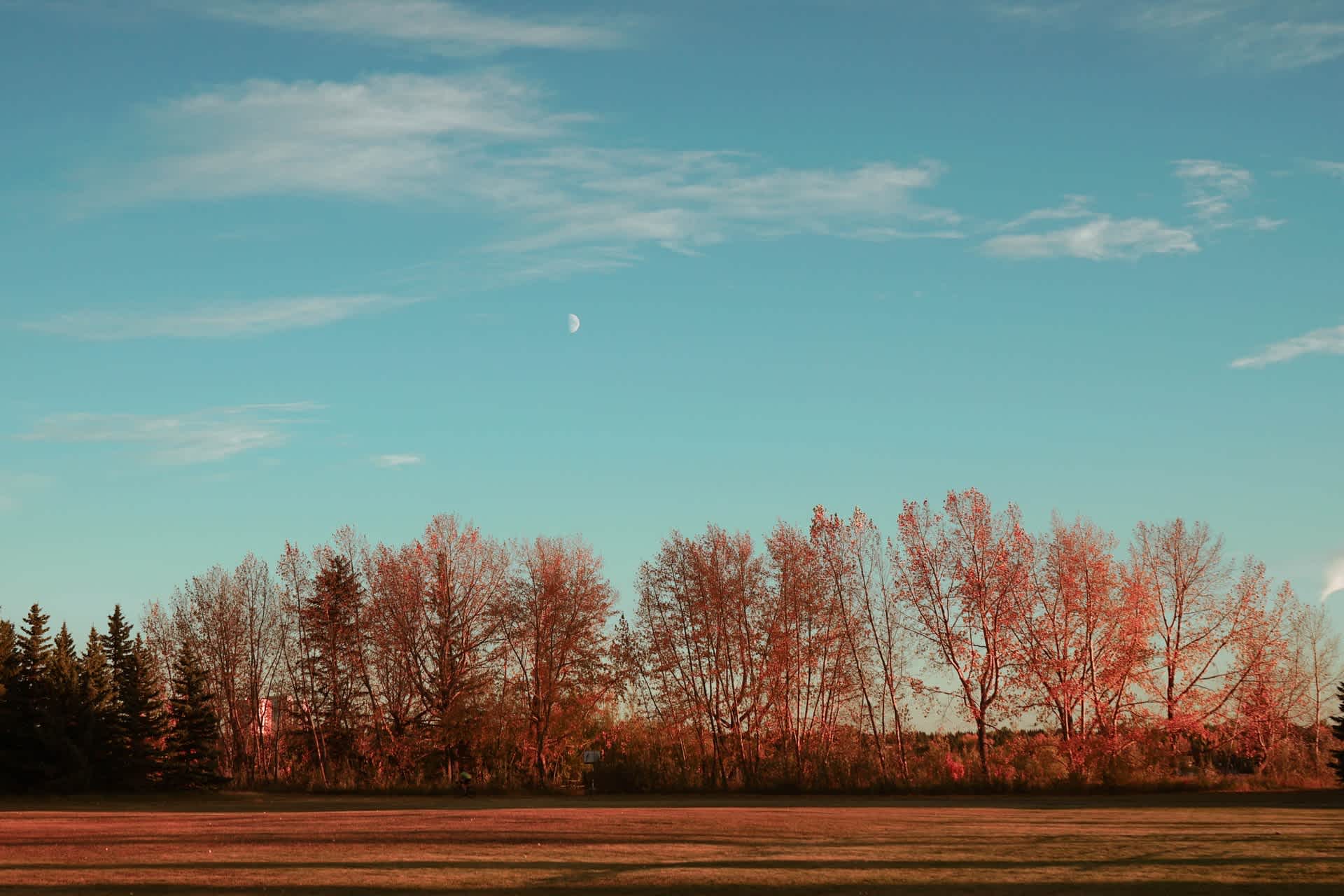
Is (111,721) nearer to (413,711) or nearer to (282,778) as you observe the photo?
(282,778)

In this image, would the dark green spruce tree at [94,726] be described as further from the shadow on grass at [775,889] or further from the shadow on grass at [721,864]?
the shadow on grass at [775,889]

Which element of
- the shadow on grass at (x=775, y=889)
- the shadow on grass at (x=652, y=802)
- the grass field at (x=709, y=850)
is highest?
the shadow on grass at (x=775, y=889)

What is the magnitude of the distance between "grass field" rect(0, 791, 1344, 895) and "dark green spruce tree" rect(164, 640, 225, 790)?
22058mm

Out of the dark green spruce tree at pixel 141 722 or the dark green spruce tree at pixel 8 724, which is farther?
the dark green spruce tree at pixel 141 722

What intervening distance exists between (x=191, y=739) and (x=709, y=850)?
46675 mm

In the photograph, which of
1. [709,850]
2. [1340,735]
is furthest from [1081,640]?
[709,850]

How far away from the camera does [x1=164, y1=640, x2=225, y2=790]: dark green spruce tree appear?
59.1 m

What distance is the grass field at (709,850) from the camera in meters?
17.5

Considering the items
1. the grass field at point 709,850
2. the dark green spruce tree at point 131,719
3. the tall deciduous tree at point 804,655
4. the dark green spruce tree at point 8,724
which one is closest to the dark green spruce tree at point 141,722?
the dark green spruce tree at point 131,719

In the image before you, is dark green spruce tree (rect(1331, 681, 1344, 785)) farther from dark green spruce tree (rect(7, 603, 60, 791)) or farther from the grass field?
dark green spruce tree (rect(7, 603, 60, 791))

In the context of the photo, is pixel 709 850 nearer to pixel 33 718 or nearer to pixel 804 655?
pixel 804 655

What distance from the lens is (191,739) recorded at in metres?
59.7

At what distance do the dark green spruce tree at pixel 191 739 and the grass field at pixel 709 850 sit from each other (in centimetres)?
2206

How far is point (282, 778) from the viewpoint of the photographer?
213ft
